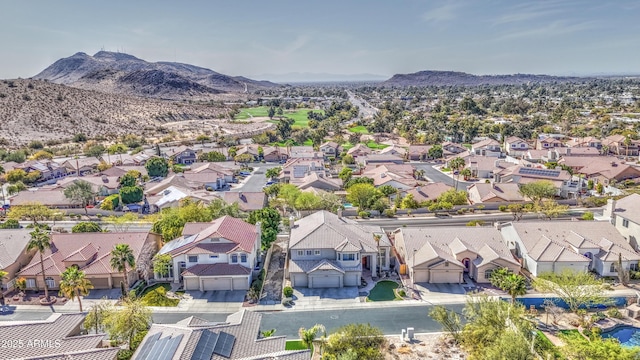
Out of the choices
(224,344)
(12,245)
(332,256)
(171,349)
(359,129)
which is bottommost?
(332,256)

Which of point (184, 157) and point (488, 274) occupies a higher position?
point (184, 157)

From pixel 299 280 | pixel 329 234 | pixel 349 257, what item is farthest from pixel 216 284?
pixel 349 257

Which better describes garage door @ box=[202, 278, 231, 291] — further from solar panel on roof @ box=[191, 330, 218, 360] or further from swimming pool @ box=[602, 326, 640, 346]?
swimming pool @ box=[602, 326, 640, 346]

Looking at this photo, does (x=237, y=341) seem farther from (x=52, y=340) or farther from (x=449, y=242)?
(x=449, y=242)

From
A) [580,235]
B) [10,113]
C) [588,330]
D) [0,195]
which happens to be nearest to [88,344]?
[588,330]

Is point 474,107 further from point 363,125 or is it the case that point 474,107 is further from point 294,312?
point 294,312

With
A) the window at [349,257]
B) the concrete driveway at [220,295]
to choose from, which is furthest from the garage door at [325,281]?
the concrete driveway at [220,295]

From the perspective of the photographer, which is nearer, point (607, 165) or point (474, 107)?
point (607, 165)
